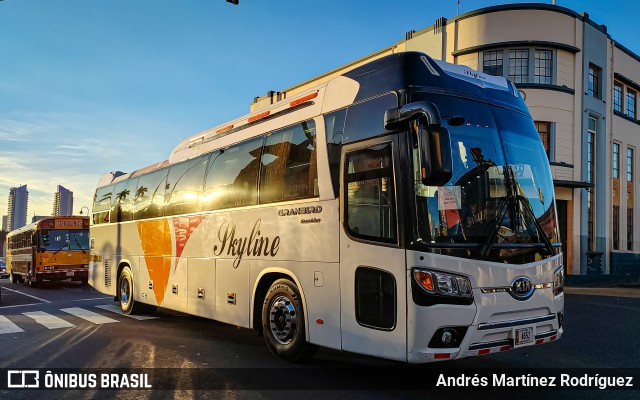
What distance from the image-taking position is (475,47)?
2280cm

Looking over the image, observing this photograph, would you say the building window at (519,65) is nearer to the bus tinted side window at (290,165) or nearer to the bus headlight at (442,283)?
the bus tinted side window at (290,165)

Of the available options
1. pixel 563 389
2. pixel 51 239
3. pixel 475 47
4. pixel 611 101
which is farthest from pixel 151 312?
pixel 611 101

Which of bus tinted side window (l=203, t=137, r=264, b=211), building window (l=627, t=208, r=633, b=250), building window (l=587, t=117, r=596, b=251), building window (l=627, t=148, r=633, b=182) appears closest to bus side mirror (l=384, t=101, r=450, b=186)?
bus tinted side window (l=203, t=137, r=264, b=211)

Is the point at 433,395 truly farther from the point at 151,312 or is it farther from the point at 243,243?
the point at 151,312

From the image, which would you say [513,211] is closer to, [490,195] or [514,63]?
[490,195]

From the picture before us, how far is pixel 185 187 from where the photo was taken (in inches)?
390

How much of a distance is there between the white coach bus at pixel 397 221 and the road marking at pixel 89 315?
4.06m

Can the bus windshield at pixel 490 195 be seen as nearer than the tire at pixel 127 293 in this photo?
Yes

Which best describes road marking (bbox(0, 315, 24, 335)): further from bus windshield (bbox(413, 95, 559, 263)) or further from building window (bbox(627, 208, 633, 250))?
building window (bbox(627, 208, 633, 250))

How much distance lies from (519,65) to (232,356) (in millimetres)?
20339

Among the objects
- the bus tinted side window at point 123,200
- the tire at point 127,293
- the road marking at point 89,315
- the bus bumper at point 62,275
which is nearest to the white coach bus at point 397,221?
the road marking at point 89,315

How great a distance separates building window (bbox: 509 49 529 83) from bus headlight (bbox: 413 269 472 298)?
797 inches

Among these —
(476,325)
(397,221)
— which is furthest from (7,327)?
(476,325)

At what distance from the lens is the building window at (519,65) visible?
23.1 metres
